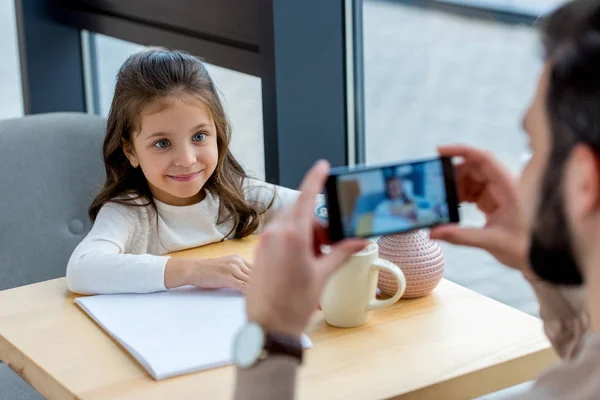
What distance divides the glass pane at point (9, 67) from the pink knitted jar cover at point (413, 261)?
2.03m

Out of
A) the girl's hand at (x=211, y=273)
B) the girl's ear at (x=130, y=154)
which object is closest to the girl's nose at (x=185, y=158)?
the girl's ear at (x=130, y=154)

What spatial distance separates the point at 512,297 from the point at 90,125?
987mm

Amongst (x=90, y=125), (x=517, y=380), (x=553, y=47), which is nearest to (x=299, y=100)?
(x=90, y=125)

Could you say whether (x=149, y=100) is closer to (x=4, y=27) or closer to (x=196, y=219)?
(x=196, y=219)

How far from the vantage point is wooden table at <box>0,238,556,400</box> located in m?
1.12

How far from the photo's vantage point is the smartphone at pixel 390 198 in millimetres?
991

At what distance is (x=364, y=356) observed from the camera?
3.90 ft

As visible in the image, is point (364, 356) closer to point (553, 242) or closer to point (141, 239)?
point (553, 242)

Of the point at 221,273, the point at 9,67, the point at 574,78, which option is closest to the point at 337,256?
the point at 574,78

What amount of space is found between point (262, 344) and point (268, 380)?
4 cm

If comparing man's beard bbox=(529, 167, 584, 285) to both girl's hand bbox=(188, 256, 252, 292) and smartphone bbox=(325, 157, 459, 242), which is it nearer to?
smartphone bbox=(325, 157, 459, 242)

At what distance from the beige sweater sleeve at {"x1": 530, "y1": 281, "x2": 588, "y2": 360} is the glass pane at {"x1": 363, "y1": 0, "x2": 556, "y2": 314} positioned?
2.33 feet

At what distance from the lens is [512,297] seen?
1.99 meters

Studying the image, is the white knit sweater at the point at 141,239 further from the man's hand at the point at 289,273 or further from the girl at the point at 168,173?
the man's hand at the point at 289,273
